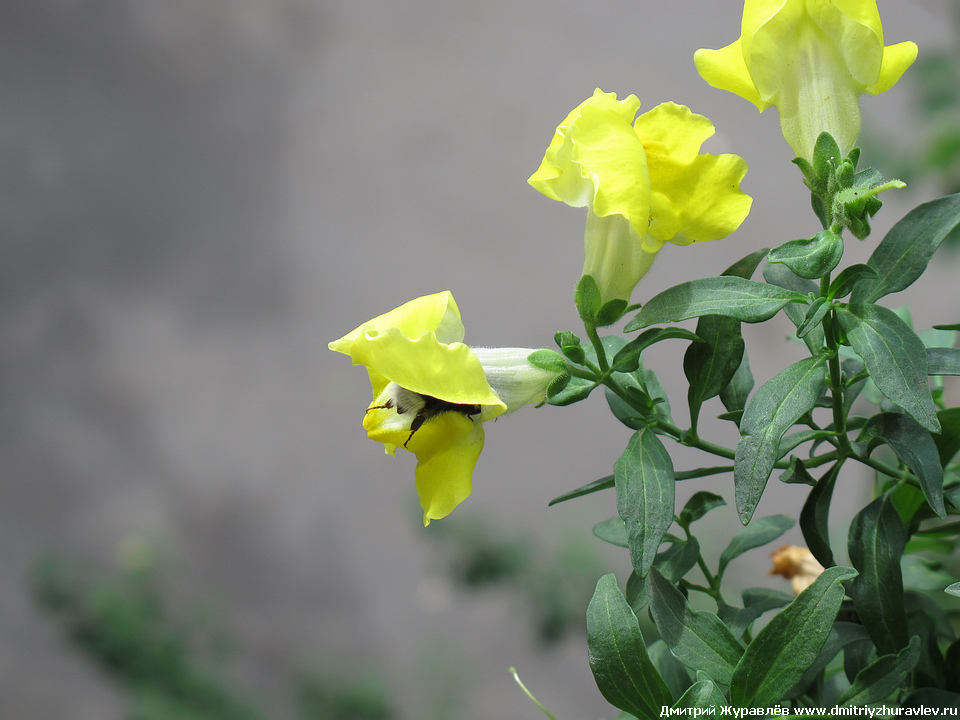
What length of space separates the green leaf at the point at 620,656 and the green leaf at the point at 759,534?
0.16 metres

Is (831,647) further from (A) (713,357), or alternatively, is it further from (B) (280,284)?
(B) (280,284)

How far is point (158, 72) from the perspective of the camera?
2223 millimetres

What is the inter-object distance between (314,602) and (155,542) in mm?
476

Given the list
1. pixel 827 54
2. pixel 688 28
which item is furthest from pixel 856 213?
pixel 688 28

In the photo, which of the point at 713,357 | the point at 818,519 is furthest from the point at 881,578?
the point at 713,357

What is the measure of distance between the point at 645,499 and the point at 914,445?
136 mm

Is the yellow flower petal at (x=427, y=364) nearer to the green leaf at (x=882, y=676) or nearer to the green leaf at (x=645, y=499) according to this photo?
the green leaf at (x=645, y=499)

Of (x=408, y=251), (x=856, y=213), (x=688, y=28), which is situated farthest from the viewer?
(x=408, y=251)

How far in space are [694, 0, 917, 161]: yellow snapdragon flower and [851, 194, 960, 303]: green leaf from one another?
50mm

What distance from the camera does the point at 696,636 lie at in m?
0.39

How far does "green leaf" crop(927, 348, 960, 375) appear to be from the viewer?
374mm

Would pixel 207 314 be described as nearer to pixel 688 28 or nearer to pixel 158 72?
pixel 158 72

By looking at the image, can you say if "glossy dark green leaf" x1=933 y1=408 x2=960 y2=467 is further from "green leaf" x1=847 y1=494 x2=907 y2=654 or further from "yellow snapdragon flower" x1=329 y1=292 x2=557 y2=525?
"yellow snapdragon flower" x1=329 y1=292 x2=557 y2=525

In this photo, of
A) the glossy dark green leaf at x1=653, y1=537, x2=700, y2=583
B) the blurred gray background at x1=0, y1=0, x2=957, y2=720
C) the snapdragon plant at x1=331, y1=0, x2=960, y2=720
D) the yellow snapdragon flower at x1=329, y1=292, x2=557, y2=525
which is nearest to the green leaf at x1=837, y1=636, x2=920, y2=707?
the snapdragon plant at x1=331, y1=0, x2=960, y2=720
